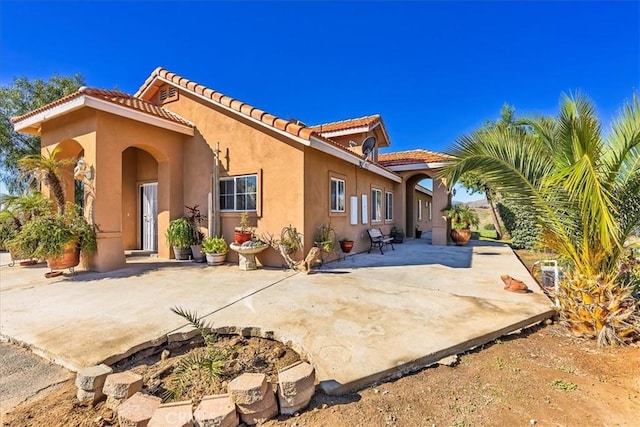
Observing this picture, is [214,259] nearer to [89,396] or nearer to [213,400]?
[89,396]

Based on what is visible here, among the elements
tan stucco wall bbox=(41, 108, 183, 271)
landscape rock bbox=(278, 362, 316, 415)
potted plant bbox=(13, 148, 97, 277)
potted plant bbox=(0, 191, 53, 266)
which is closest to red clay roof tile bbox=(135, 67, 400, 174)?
tan stucco wall bbox=(41, 108, 183, 271)

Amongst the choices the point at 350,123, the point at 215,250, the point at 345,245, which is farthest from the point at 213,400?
the point at 350,123

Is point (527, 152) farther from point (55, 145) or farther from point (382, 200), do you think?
point (55, 145)

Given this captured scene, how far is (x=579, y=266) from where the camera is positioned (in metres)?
4.30

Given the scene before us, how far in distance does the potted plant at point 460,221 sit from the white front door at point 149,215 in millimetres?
12432

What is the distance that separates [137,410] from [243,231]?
6407mm

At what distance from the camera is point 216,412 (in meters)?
2.19

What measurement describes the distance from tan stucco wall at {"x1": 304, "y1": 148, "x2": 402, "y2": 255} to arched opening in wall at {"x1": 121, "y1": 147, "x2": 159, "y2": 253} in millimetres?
6134

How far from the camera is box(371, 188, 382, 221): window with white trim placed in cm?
1300

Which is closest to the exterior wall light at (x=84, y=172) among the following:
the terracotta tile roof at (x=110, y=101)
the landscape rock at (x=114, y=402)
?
the terracotta tile roof at (x=110, y=101)

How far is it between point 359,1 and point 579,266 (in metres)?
9.35

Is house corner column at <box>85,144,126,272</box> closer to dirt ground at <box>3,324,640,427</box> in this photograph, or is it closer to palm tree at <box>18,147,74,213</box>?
palm tree at <box>18,147,74,213</box>

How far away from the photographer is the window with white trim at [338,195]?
9.81m

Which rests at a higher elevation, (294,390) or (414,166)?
(414,166)
